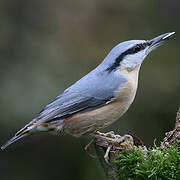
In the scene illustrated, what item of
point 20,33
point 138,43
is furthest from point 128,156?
point 20,33

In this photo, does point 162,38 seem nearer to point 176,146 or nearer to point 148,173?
point 176,146

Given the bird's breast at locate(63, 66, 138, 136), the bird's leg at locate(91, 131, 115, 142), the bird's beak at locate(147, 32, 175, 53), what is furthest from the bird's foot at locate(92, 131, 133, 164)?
the bird's beak at locate(147, 32, 175, 53)

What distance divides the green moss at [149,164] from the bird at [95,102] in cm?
80

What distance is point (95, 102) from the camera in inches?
158

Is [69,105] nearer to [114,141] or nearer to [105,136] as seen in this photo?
[105,136]

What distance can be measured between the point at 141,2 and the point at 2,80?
2.74 metres

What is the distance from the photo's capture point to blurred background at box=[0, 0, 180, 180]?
19.3 ft

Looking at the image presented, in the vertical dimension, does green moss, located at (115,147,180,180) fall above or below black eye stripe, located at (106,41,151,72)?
below

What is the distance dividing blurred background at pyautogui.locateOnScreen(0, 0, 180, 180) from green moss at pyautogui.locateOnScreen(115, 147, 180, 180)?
2545mm

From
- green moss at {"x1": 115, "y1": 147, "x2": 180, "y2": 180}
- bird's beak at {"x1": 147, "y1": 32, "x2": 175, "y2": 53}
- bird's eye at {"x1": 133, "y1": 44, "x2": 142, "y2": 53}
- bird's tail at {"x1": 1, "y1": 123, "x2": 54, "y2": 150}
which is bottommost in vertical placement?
green moss at {"x1": 115, "y1": 147, "x2": 180, "y2": 180}

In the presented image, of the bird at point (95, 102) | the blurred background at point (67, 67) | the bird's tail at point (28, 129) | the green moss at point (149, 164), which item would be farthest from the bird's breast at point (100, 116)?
the blurred background at point (67, 67)

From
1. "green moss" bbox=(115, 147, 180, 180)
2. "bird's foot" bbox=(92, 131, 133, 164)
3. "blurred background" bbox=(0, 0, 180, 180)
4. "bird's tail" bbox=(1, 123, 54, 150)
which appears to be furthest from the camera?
"blurred background" bbox=(0, 0, 180, 180)

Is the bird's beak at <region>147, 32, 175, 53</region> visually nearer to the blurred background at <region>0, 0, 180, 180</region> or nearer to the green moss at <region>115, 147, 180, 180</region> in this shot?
the green moss at <region>115, 147, 180, 180</region>

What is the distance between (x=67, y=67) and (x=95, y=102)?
2346 mm
